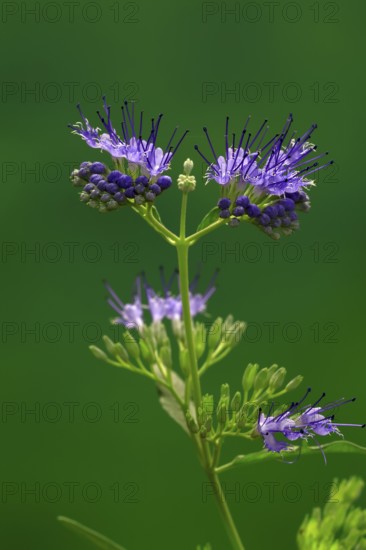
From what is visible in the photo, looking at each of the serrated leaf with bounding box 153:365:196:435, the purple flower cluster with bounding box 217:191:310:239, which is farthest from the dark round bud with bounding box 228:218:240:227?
the serrated leaf with bounding box 153:365:196:435

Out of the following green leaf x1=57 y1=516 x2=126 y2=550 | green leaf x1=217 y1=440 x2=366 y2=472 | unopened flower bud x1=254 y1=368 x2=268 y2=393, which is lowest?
green leaf x1=57 y1=516 x2=126 y2=550

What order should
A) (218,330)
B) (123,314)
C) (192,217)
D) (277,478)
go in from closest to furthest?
(218,330)
(123,314)
(277,478)
(192,217)

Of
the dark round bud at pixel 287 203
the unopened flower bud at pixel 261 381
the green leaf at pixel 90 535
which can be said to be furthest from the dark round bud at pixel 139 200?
the green leaf at pixel 90 535

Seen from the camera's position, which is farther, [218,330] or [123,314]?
[123,314]

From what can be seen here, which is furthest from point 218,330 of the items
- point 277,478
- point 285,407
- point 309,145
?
point 277,478

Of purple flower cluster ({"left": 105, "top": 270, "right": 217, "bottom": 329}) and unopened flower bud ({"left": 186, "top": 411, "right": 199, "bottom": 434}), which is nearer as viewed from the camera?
unopened flower bud ({"left": 186, "top": 411, "right": 199, "bottom": 434})

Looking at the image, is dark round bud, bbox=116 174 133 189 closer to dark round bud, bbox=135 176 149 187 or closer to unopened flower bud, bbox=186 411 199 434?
dark round bud, bbox=135 176 149 187

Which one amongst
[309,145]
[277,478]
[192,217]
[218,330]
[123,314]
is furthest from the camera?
[192,217]

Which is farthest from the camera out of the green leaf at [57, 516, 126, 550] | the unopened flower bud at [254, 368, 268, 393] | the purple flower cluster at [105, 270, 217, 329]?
the purple flower cluster at [105, 270, 217, 329]

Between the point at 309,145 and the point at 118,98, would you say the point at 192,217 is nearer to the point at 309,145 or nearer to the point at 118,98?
the point at 118,98
